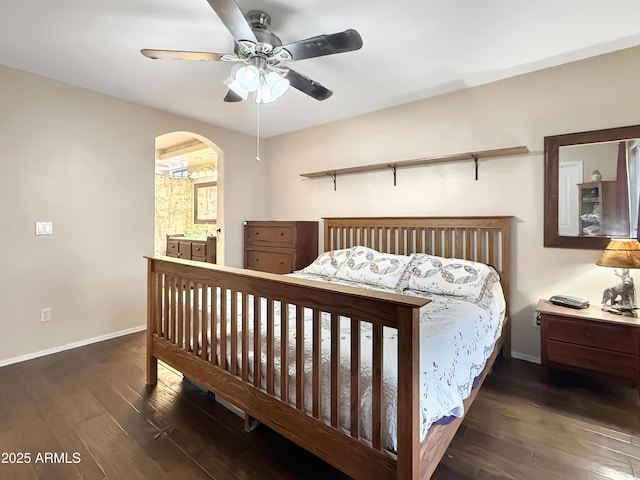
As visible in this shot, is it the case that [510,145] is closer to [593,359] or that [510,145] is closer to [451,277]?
[451,277]

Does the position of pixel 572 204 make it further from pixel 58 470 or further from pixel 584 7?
pixel 58 470

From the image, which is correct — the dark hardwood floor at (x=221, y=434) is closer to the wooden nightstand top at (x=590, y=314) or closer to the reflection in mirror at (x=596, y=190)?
the wooden nightstand top at (x=590, y=314)

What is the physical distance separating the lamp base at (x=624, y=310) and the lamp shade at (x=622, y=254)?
0.33 m

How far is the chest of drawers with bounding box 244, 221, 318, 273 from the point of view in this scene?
3766 mm

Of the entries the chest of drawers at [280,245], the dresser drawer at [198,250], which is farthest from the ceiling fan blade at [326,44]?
the dresser drawer at [198,250]

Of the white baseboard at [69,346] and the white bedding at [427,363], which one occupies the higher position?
the white bedding at [427,363]

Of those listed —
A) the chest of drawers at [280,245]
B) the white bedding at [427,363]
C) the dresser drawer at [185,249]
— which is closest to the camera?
A: the white bedding at [427,363]

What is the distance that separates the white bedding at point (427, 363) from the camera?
122 cm

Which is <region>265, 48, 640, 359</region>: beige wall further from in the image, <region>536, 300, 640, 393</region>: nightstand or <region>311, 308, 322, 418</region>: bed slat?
<region>311, 308, 322, 418</region>: bed slat

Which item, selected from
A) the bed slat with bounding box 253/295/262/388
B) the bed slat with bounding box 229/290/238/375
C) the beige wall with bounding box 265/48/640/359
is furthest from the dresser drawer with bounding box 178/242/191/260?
the bed slat with bounding box 253/295/262/388

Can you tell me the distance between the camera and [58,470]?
1.50 m

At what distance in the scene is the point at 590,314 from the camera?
219 cm

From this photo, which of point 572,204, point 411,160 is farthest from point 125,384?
point 572,204

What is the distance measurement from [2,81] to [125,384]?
266cm
